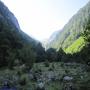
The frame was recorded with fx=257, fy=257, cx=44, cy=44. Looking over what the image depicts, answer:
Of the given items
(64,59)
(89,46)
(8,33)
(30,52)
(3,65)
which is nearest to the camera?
(89,46)

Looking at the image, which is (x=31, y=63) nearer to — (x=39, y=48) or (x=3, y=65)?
(x=3, y=65)

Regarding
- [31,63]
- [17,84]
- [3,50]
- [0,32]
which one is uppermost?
[0,32]

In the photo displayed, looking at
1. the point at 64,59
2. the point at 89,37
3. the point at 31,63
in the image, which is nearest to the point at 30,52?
the point at 31,63

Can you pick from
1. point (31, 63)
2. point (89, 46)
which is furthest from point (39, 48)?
point (89, 46)

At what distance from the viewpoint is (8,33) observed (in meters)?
79.5

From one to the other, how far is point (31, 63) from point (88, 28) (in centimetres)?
2403

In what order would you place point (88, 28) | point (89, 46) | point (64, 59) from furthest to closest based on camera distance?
point (64, 59) < point (89, 46) < point (88, 28)

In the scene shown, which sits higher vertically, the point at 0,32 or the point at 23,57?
the point at 0,32

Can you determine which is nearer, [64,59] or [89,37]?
[89,37]

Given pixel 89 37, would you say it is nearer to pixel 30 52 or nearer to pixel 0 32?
pixel 30 52

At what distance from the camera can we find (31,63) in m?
60.7

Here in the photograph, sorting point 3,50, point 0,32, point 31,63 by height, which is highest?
point 0,32

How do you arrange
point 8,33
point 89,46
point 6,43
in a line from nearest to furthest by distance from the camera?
point 89,46, point 6,43, point 8,33

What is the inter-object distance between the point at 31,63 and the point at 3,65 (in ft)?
35.5
